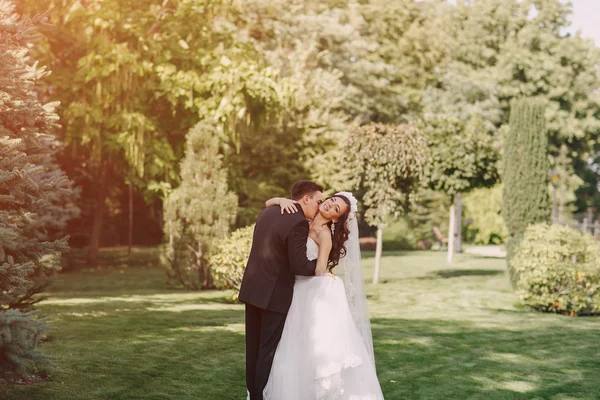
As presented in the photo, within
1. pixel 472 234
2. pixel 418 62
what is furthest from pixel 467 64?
pixel 472 234

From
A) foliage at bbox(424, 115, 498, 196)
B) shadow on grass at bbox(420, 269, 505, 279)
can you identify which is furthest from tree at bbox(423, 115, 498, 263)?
shadow on grass at bbox(420, 269, 505, 279)

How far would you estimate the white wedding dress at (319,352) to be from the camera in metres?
6.66

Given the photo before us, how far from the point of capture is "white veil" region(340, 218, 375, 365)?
23.8ft

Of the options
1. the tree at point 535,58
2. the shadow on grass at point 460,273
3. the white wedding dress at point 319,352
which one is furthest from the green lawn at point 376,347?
the tree at point 535,58

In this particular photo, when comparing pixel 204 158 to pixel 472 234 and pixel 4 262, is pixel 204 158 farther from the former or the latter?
pixel 472 234

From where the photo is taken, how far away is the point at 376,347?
10.8 meters

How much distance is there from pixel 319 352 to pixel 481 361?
4.17 meters

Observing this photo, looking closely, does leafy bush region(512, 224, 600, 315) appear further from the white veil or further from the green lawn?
the white veil

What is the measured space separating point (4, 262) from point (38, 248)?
0.65 metres

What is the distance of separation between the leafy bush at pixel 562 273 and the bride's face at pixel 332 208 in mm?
9417

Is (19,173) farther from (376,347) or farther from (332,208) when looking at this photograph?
(376,347)

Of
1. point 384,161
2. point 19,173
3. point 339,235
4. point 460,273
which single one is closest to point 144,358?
→ point 19,173

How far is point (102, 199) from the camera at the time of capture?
2572cm

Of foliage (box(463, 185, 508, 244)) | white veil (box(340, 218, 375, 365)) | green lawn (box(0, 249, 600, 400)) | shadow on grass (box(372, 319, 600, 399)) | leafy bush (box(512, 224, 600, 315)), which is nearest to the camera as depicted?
white veil (box(340, 218, 375, 365))
